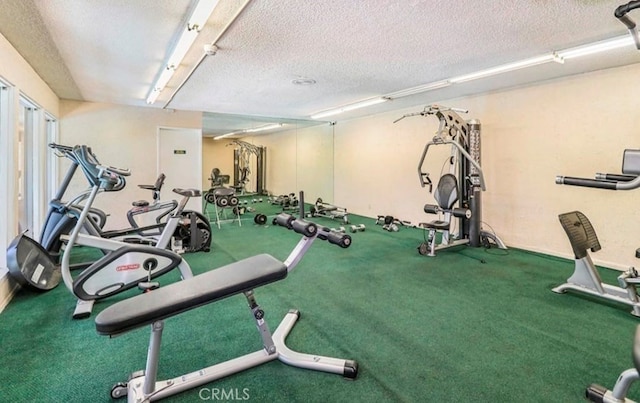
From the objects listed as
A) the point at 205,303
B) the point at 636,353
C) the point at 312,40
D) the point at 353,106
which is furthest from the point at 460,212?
the point at 205,303

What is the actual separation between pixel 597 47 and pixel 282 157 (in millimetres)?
6424

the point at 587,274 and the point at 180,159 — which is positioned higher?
the point at 180,159

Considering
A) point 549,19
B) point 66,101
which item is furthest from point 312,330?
point 66,101

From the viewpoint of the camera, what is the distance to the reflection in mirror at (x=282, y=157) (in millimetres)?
7656

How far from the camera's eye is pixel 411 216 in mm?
6359

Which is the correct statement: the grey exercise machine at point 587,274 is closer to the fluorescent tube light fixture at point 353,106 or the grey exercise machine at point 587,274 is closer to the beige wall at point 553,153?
the beige wall at point 553,153

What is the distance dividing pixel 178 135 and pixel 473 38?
550 cm

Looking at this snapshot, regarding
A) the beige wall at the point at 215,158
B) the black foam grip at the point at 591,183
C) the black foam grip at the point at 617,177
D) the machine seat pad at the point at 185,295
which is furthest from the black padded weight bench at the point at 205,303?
the beige wall at the point at 215,158

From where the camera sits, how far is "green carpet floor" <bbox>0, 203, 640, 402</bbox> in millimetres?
1757

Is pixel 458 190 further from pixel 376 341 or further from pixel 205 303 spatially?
pixel 205 303

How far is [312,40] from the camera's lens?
2.94 metres

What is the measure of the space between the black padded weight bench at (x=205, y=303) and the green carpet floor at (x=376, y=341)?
0.20ft

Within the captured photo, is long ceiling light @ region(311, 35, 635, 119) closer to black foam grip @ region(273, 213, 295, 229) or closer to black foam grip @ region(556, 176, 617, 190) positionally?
black foam grip @ region(556, 176, 617, 190)

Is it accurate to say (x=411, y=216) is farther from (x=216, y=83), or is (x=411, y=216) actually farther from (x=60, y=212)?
(x=60, y=212)
